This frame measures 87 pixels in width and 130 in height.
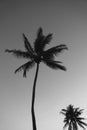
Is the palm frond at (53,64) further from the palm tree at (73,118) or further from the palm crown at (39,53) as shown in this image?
the palm tree at (73,118)

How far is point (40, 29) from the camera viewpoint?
91.9 ft

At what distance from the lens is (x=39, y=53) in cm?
2681

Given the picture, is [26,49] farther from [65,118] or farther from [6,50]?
[65,118]

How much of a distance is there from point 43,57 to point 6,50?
5519 mm

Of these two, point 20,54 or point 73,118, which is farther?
point 73,118

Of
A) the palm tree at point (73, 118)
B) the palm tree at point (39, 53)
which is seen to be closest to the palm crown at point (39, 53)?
the palm tree at point (39, 53)

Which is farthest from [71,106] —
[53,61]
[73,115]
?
[53,61]

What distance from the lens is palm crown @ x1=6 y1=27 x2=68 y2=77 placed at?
2627 cm

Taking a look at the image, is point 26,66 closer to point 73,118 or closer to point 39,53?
point 39,53

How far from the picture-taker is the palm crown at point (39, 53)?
2627cm

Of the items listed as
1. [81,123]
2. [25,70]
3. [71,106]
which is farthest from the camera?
[71,106]

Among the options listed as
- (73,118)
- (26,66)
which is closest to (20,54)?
(26,66)

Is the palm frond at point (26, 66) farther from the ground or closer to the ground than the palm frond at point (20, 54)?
closer to the ground

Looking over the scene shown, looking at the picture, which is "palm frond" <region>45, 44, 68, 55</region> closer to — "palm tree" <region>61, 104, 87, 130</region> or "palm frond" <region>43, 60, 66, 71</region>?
"palm frond" <region>43, 60, 66, 71</region>
